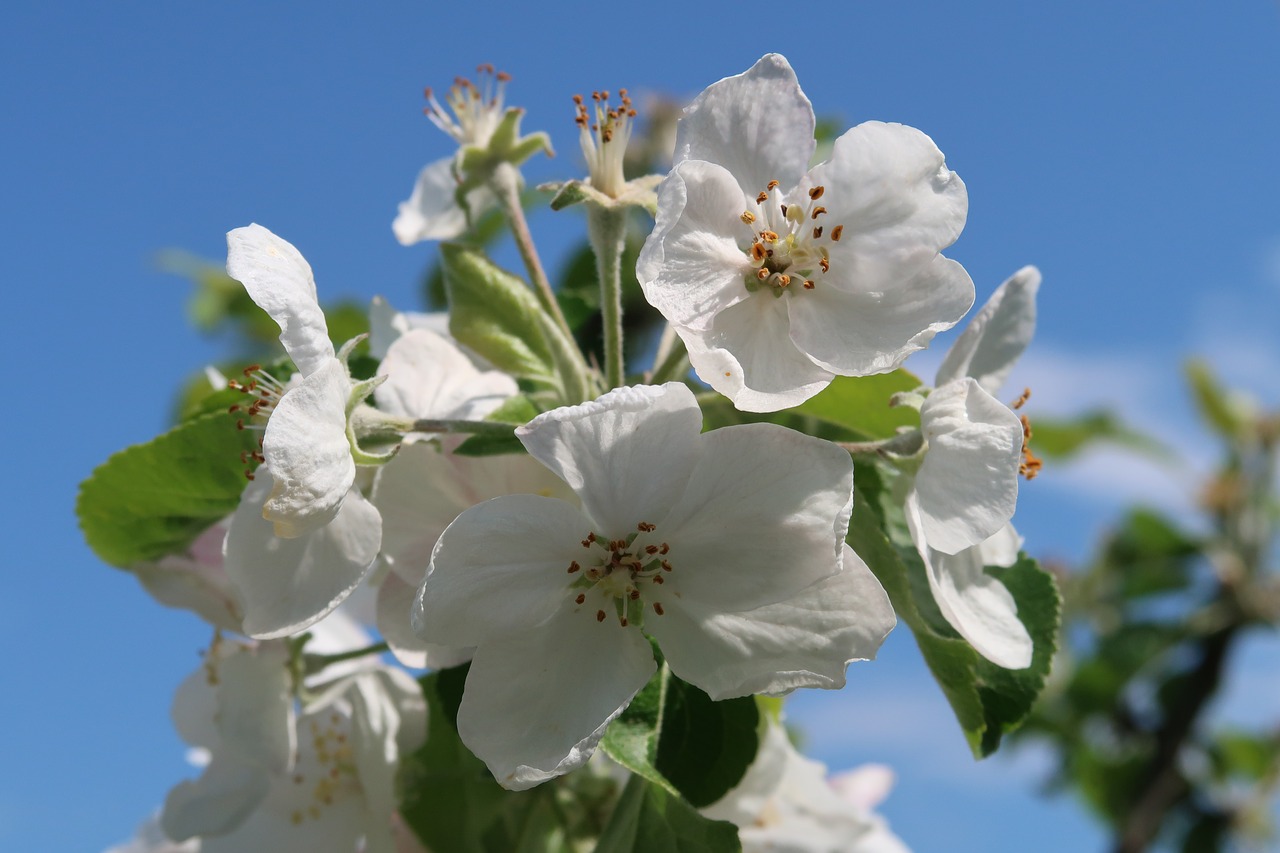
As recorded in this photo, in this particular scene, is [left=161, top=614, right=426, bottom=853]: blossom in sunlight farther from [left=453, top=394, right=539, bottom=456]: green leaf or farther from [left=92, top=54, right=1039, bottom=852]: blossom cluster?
[left=453, top=394, right=539, bottom=456]: green leaf

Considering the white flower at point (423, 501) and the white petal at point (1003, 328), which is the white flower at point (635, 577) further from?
the white petal at point (1003, 328)

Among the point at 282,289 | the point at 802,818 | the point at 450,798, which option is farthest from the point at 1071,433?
the point at 282,289

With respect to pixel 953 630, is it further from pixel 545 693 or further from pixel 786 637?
pixel 545 693

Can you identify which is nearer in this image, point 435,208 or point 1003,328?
point 1003,328

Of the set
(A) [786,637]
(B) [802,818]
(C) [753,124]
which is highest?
(C) [753,124]

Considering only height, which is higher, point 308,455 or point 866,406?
point 308,455

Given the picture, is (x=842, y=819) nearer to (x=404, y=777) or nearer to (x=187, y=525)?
(x=404, y=777)
